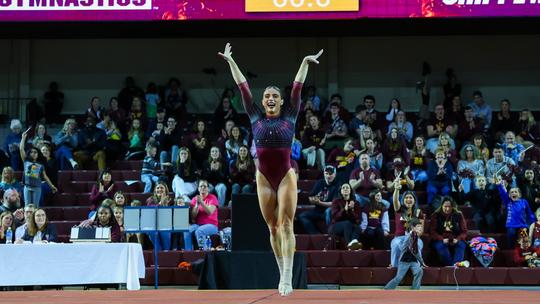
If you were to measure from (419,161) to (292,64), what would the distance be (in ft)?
17.3

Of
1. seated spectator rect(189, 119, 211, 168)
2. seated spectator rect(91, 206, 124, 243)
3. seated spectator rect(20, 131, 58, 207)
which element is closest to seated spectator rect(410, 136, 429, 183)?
seated spectator rect(189, 119, 211, 168)

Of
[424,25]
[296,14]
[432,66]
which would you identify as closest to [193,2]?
[296,14]

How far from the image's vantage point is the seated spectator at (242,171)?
15.6 metres

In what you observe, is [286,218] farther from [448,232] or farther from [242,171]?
[242,171]

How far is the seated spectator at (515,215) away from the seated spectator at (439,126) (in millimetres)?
2662

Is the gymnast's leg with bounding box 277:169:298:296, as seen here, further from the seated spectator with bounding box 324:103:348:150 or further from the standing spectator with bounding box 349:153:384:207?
the seated spectator with bounding box 324:103:348:150

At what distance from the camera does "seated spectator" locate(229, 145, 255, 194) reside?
15633 mm

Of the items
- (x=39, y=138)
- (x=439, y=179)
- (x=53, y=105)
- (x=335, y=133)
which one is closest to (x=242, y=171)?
(x=335, y=133)

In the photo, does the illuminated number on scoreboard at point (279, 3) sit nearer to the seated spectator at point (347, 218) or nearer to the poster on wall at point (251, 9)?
the poster on wall at point (251, 9)

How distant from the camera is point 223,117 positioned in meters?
18.2

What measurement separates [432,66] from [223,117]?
4.96m

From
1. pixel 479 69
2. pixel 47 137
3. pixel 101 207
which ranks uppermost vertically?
pixel 479 69

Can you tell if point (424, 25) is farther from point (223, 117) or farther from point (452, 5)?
point (223, 117)

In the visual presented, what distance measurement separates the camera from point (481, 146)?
52.7 ft
